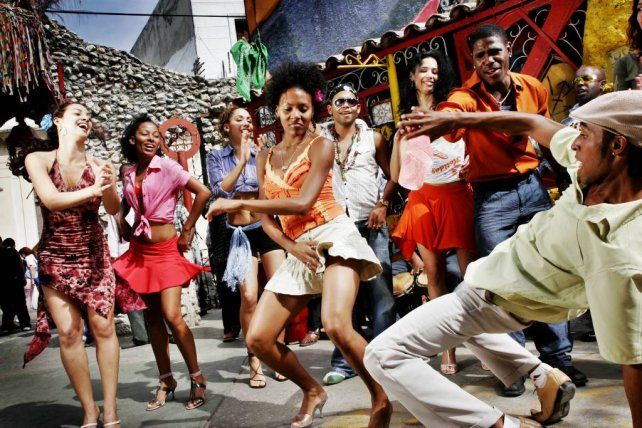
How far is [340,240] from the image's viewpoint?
3092mm

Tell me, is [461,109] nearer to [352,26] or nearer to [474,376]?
[474,376]

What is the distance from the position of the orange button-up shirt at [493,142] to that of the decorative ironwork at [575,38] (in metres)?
3.75

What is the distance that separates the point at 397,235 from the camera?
4.15 metres

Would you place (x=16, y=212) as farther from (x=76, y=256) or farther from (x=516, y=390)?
(x=516, y=390)

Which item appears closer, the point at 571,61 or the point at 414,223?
the point at 414,223

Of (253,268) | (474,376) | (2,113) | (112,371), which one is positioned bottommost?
(474,376)

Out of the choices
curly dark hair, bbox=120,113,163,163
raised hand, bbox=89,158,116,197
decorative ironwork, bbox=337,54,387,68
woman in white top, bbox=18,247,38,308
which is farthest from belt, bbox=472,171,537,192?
woman in white top, bbox=18,247,38,308

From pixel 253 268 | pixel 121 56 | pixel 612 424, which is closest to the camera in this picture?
pixel 612 424

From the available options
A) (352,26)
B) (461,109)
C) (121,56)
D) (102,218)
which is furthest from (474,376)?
(121,56)

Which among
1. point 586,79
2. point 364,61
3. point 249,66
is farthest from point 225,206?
point 249,66

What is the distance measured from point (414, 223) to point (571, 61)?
13.0 feet

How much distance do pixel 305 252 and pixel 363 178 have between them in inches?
56.2

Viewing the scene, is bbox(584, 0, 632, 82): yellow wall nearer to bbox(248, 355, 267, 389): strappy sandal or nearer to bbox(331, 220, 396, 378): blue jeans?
bbox(331, 220, 396, 378): blue jeans

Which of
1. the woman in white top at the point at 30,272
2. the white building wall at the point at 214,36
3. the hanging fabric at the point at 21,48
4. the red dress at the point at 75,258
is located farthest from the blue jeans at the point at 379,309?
the white building wall at the point at 214,36
